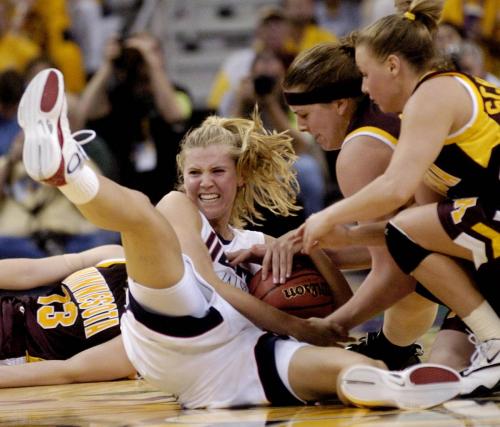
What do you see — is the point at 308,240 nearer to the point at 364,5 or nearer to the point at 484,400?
the point at 484,400

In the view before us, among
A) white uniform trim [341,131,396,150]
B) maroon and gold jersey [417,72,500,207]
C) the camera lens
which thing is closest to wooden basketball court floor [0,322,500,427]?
maroon and gold jersey [417,72,500,207]

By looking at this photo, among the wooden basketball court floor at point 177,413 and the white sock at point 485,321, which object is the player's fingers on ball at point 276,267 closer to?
the wooden basketball court floor at point 177,413

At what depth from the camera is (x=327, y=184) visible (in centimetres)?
826

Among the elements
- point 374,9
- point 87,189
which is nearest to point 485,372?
point 87,189

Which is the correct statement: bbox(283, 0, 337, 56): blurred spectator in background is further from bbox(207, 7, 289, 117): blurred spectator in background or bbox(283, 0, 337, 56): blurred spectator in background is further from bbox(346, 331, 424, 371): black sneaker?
bbox(346, 331, 424, 371): black sneaker

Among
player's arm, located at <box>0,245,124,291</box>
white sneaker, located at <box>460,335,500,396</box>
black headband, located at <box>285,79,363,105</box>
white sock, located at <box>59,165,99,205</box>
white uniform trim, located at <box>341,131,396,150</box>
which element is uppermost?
black headband, located at <box>285,79,363,105</box>

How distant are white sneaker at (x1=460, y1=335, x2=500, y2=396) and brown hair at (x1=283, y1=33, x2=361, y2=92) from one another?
3.43ft

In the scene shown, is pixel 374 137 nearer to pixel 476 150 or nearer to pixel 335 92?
pixel 335 92

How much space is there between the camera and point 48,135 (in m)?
3.31

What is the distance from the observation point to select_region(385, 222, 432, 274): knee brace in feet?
12.2

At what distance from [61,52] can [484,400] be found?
7.04 metres

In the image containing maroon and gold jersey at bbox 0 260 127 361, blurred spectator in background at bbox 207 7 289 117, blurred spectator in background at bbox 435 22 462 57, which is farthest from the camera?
blurred spectator in background at bbox 207 7 289 117

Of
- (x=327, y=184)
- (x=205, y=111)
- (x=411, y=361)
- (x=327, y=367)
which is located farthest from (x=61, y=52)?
(x=327, y=367)

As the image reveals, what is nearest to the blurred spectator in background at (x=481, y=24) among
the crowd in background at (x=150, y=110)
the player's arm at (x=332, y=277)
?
the crowd in background at (x=150, y=110)
